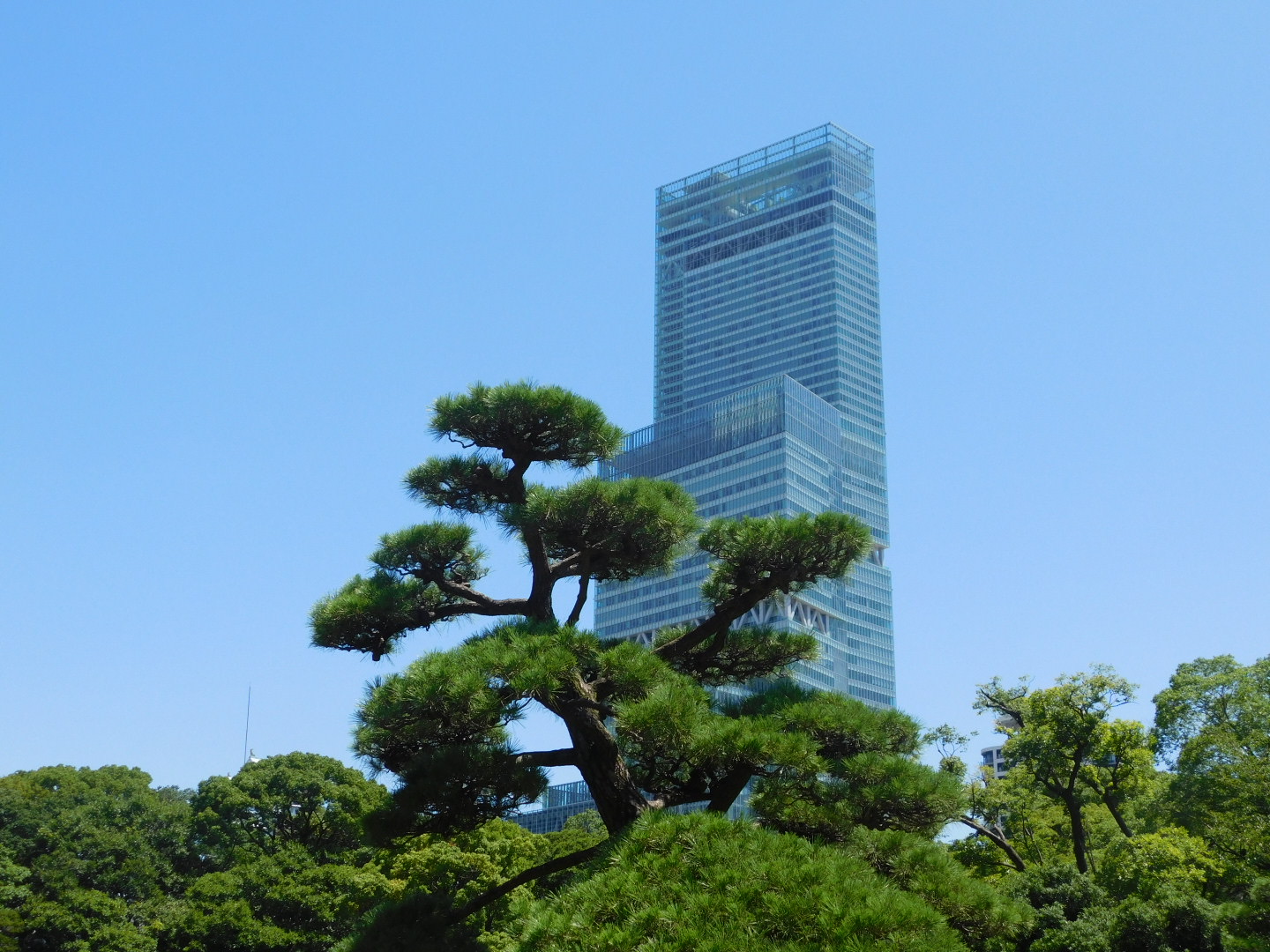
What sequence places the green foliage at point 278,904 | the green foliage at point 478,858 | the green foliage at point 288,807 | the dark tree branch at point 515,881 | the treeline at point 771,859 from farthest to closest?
→ the green foliage at point 288,807 → the green foliage at point 278,904 → the green foliage at point 478,858 → the dark tree branch at point 515,881 → the treeline at point 771,859

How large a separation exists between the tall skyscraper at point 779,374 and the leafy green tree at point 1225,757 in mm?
62351

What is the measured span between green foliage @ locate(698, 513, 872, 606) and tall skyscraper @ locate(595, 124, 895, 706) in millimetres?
71983

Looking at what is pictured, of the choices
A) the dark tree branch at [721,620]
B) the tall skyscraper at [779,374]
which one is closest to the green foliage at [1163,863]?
the dark tree branch at [721,620]

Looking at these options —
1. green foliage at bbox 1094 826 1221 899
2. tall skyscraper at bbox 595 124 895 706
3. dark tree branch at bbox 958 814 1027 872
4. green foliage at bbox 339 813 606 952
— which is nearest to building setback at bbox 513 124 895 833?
tall skyscraper at bbox 595 124 895 706

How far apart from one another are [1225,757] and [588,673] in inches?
477

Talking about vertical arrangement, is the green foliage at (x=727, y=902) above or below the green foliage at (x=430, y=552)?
below

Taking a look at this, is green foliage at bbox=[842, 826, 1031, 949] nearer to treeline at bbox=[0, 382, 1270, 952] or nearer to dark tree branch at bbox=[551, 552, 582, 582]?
treeline at bbox=[0, 382, 1270, 952]

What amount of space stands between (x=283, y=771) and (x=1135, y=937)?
21841 mm

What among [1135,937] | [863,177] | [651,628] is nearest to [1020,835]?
[1135,937]

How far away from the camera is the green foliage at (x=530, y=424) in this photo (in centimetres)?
1180

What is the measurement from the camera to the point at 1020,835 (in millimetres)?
23406

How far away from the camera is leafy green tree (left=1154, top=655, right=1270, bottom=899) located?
54.9 feet

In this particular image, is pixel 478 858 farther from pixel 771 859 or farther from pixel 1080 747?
pixel 771 859

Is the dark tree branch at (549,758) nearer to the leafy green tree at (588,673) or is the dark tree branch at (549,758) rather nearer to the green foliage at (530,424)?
the leafy green tree at (588,673)
